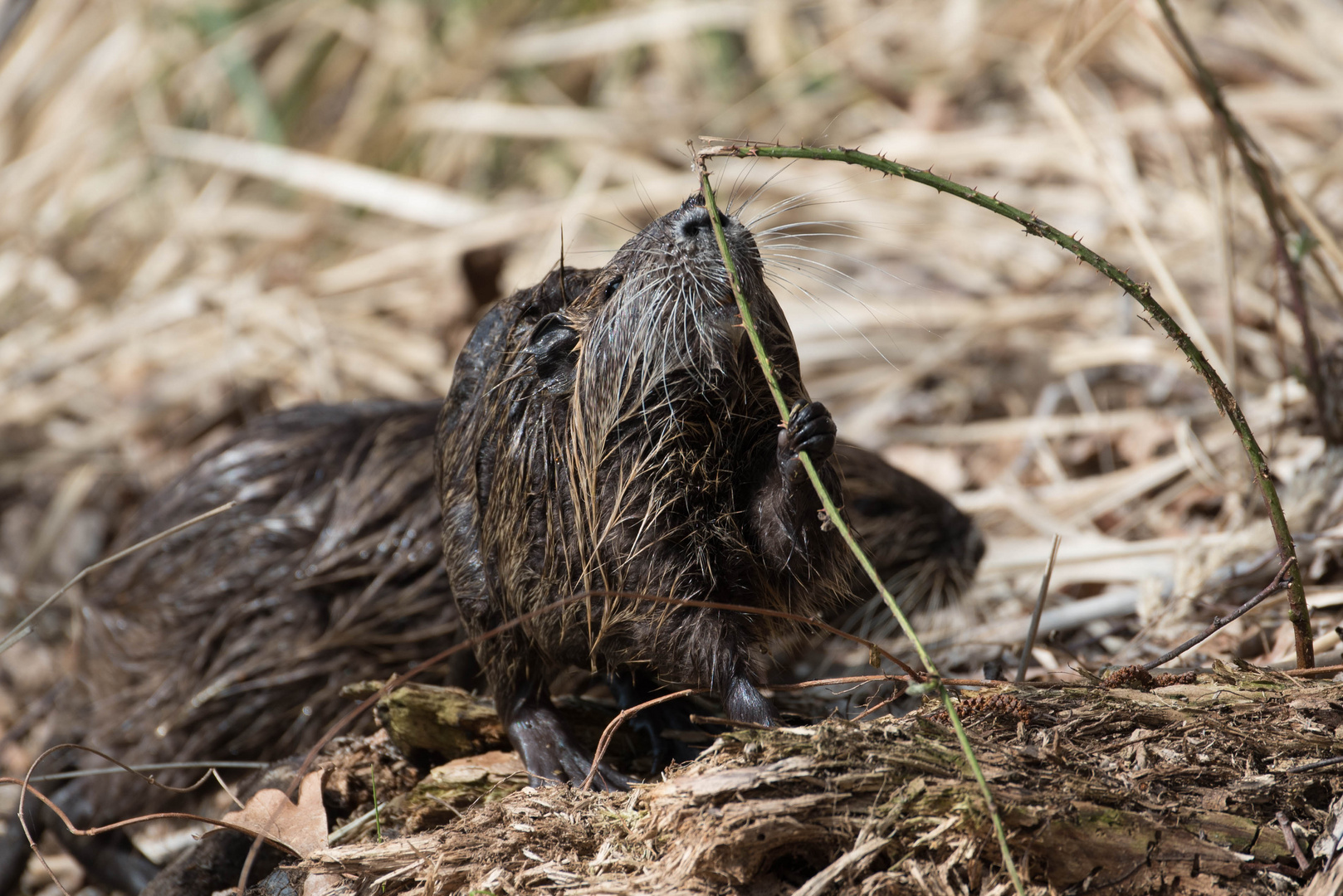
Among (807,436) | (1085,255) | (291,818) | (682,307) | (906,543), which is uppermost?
(1085,255)

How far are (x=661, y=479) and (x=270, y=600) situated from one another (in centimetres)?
205

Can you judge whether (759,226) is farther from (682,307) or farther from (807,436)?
(807,436)

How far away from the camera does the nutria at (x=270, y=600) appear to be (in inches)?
157

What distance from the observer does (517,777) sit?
9.68 feet

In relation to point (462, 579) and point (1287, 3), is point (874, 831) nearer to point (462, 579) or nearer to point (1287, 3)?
point (462, 579)


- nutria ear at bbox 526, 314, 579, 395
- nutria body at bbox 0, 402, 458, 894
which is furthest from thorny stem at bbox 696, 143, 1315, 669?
nutria body at bbox 0, 402, 458, 894

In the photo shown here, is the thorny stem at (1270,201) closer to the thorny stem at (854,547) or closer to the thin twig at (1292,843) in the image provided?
the thorny stem at (854,547)

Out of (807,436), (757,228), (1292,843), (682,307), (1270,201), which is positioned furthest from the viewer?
(757,228)

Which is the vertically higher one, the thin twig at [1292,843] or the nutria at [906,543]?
the nutria at [906,543]

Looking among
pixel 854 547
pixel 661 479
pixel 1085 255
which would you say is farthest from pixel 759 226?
pixel 854 547

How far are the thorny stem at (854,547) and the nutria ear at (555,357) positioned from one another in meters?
0.50

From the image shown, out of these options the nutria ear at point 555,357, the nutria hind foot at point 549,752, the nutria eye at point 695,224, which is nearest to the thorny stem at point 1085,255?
the nutria eye at point 695,224

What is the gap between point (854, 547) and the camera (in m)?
2.22

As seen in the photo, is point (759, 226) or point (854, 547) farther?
point (759, 226)
